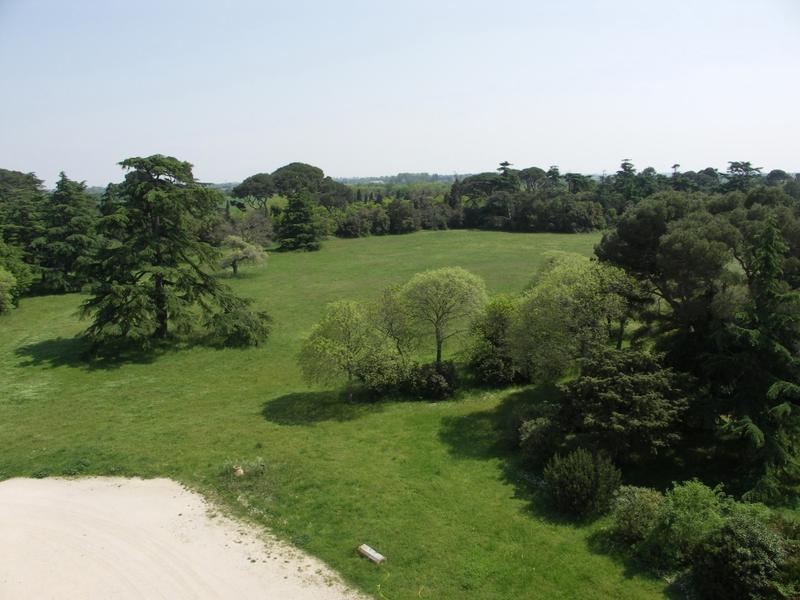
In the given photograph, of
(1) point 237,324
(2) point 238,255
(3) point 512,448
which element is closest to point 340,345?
(3) point 512,448

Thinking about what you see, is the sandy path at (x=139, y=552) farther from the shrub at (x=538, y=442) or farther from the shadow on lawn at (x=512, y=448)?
the shrub at (x=538, y=442)

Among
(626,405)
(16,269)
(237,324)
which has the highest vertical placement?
(16,269)

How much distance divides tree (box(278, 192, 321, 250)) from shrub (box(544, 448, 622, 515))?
6435 centimetres

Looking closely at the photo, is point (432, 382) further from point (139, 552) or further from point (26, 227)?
point (26, 227)

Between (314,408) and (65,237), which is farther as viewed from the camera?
(65,237)

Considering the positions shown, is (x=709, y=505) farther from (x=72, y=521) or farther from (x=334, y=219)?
(x=334, y=219)

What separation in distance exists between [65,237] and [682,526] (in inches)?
2334

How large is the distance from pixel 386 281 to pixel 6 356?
3153cm

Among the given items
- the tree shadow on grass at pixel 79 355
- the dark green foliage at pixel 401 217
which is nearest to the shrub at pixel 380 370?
the tree shadow on grass at pixel 79 355

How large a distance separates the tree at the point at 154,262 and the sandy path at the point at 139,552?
15561 millimetres

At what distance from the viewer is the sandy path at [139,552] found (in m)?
13.5

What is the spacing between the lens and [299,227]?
76750mm

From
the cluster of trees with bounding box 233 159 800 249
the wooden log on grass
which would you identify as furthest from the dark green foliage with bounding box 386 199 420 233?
the wooden log on grass

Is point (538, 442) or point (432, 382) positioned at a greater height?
point (432, 382)
